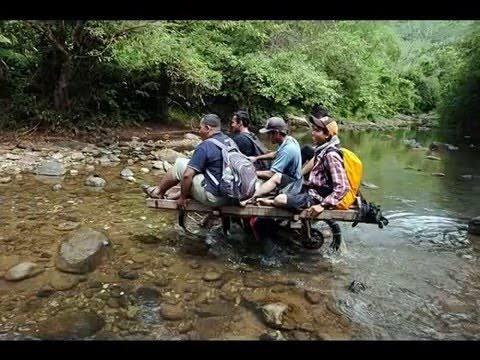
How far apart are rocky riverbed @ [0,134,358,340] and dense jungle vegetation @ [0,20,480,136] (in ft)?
19.6

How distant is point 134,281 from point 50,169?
5.47 metres

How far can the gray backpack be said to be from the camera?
541 cm

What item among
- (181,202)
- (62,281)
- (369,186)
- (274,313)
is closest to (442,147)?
(369,186)

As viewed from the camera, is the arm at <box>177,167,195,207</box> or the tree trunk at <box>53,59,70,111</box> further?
the tree trunk at <box>53,59,70,111</box>

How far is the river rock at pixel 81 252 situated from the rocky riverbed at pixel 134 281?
12 millimetres

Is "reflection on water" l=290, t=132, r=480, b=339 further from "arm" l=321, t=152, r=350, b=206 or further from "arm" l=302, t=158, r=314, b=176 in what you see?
"arm" l=302, t=158, r=314, b=176

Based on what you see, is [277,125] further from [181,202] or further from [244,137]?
[181,202]

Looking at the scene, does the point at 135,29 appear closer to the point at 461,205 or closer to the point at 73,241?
the point at 73,241

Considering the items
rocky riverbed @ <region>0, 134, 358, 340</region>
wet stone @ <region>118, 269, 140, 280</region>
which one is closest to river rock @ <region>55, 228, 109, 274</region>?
rocky riverbed @ <region>0, 134, 358, 340</region>

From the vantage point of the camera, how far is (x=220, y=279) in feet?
17.5

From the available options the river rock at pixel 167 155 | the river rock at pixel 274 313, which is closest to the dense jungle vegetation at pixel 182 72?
the river rock at pixel 167 155

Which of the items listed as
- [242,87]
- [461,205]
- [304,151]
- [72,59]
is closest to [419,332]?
[304,151]

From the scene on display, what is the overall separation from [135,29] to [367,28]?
107 ft
